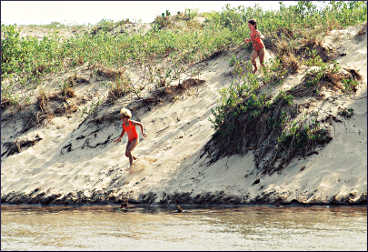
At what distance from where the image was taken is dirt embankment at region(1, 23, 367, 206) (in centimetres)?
950

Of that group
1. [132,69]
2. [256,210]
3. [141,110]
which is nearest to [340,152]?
[256,210]

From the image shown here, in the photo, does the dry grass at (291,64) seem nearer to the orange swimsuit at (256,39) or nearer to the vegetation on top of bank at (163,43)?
the orange swimsuit at (256,39)

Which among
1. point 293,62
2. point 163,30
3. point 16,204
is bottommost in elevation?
point 16,204

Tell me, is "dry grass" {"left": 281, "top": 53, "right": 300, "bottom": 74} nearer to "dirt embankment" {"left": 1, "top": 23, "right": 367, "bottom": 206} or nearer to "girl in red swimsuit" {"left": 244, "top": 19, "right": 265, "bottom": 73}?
"dirt embankment" {"left": 1, "top": 23, "right": 367, "bottom": 206}

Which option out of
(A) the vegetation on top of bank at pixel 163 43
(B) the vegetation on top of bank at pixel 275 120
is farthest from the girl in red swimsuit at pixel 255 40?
(A) the vegetation on top of bank at pixel 163 43

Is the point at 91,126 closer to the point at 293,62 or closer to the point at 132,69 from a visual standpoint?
the point at 132,69

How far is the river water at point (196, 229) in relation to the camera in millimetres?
6414

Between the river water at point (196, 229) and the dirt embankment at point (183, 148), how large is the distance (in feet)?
2.40

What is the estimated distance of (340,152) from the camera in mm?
9492

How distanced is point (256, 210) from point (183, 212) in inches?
45.5

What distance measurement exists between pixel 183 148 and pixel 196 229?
4549 millimetres

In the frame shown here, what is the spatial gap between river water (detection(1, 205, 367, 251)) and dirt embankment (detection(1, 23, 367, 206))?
732 millimetres

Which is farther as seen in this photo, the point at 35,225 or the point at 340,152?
the point at 340,152

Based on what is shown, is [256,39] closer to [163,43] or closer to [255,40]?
[255,40]
